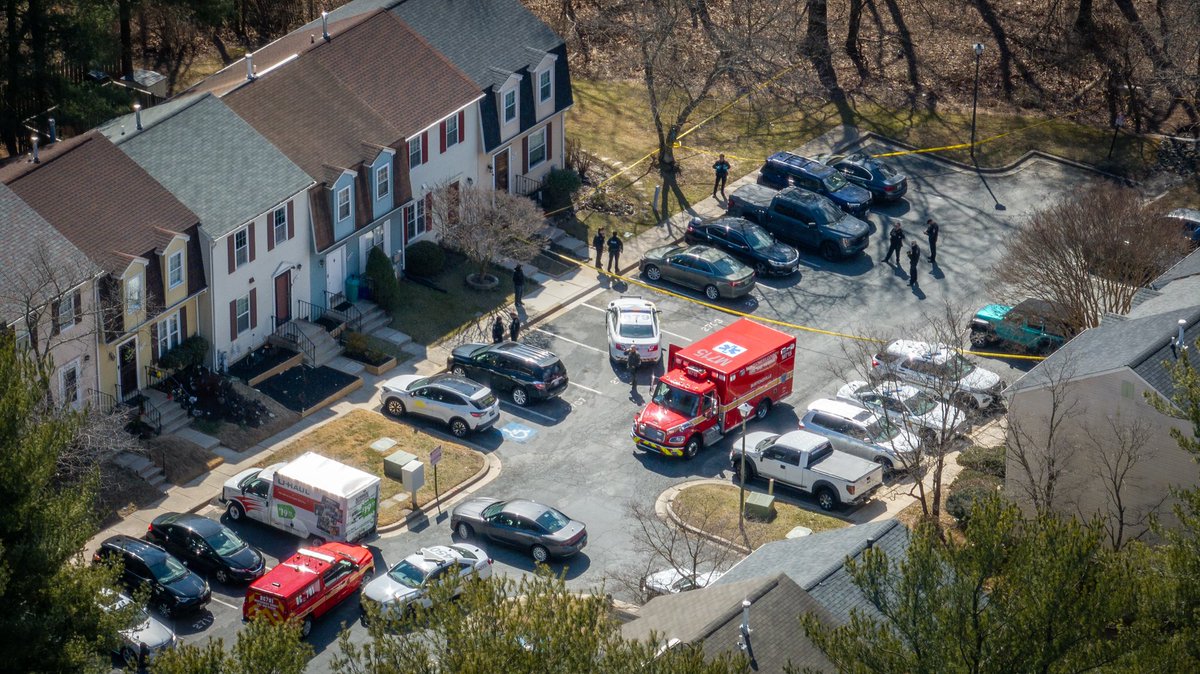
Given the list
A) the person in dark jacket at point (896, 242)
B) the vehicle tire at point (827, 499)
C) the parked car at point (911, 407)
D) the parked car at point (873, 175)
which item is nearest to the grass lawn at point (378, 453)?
the vehicle tire at point (827, 499)

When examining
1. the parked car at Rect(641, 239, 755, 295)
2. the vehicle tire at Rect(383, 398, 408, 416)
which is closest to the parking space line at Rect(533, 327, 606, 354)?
the parked car at Rect(641, 239, 755, 295)

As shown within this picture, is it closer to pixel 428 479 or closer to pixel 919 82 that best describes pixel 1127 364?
pixel 428 479

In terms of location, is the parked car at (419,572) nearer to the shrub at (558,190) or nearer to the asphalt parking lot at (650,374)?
the asphalt parking lot at (650,374)

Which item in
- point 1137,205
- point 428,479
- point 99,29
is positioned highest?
point 99,29

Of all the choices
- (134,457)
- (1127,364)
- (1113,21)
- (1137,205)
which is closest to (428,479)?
(134,457)

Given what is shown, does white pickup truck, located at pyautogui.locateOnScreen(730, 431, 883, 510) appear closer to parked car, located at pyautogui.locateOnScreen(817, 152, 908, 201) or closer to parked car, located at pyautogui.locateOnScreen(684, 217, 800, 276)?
parked car, located at pyautogui.locateOnScreen(684, 217, 800, 276)
